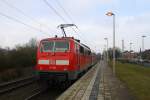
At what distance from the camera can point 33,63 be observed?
37.3 metres

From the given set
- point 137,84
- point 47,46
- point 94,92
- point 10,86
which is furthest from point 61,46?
point 137,84

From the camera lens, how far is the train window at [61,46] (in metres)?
17.0

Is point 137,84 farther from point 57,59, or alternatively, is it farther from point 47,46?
point 47,46

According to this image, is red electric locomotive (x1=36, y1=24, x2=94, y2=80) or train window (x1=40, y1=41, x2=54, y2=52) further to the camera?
train window (x1=40, y1=41, x2=54, y2=52)

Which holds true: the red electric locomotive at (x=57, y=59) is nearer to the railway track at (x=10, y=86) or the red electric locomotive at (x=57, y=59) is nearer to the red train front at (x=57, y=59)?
the red train front at (x=57, y=59)

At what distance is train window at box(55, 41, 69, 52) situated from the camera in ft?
55.8

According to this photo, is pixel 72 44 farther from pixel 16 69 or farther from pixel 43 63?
pixel 16 69

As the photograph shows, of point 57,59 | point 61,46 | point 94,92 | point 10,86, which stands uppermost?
point 61,46

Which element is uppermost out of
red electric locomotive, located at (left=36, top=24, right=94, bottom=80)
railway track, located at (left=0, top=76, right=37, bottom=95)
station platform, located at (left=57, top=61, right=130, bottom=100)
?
red electric locomotive, located at (left=36, top=24, right=94, bottom=80)

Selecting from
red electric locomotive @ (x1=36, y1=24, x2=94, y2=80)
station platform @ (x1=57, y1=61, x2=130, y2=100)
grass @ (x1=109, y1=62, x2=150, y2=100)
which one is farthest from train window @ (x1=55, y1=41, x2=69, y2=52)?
grass @ (x1=109, y1=62, x2=150, y2=100)

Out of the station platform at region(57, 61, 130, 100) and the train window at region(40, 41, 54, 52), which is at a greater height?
the train window at region(40, 41, 54, 52)

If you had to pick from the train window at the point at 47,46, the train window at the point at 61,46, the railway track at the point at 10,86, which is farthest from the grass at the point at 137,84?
the railway track at the point at 10,86

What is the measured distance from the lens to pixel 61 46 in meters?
17.2

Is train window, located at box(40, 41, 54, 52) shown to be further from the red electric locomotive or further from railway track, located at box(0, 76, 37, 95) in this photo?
railway track, located at box(0, 76, 37, 95)
